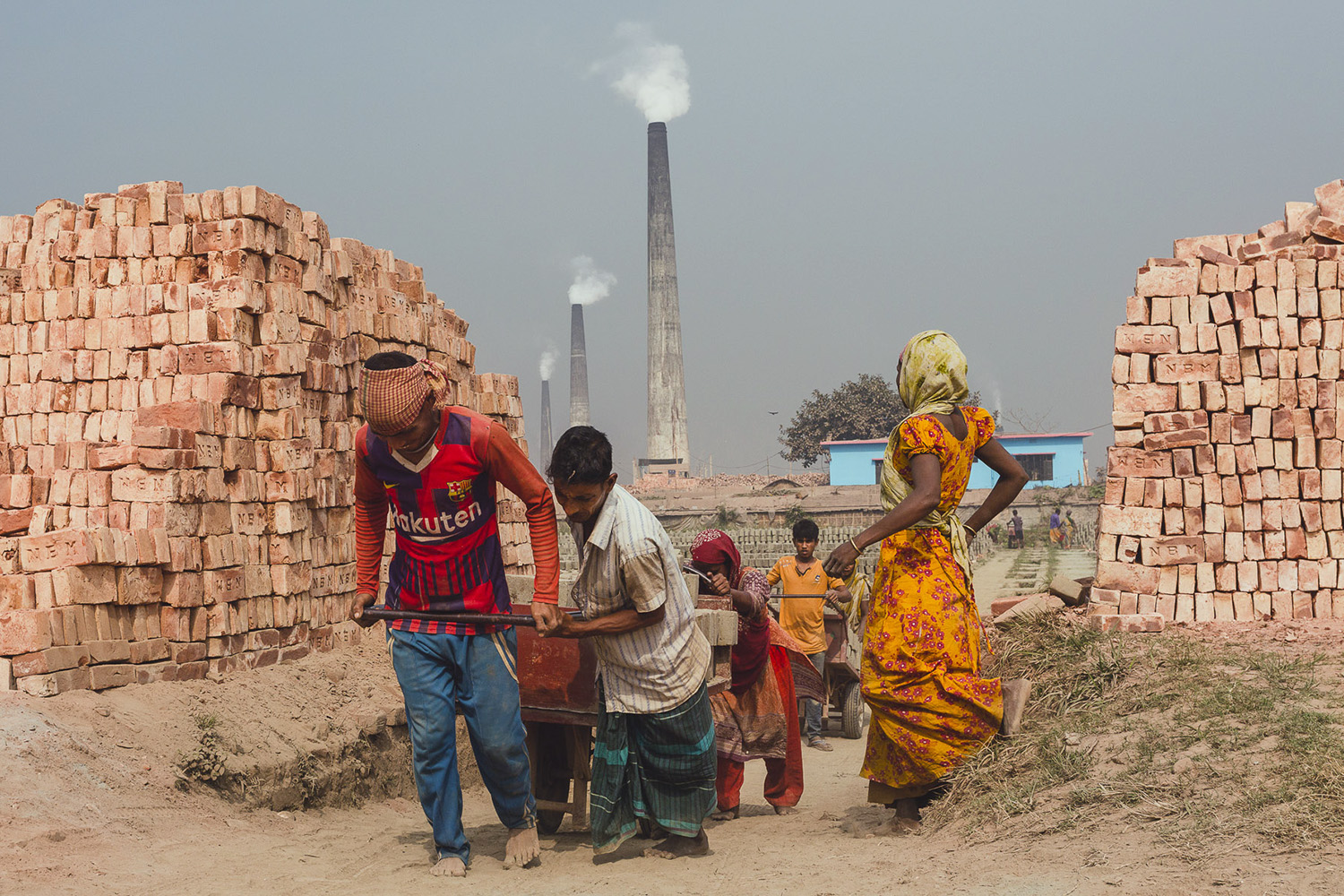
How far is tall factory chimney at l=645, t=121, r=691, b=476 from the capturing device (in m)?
48.3

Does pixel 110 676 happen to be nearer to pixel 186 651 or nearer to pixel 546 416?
pixel 186 651

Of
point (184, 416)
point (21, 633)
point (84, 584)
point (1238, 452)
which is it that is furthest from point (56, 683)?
point (1238, 452)

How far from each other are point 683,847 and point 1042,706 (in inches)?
79.1

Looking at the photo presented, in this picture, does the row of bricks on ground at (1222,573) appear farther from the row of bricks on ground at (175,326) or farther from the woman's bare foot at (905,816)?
the row of bricks on ground at (175,326)

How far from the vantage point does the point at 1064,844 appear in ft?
12.1

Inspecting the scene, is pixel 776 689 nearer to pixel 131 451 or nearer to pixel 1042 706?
pixel 1042 706

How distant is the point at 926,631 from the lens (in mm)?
4438

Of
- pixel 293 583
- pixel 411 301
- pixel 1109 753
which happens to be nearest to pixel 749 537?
pixel 411 301

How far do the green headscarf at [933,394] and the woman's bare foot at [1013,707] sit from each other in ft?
1.60

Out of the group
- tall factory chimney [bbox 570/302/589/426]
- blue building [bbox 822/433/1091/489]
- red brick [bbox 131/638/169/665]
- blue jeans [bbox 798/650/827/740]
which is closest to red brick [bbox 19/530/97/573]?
red brick [bbox 131/638/169/665]

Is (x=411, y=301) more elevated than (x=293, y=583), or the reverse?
(x=411, y=301)

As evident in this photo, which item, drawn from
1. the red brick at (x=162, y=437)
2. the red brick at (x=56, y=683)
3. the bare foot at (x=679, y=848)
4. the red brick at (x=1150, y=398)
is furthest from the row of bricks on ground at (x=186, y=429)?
the red brick at (x=1150, y=398)

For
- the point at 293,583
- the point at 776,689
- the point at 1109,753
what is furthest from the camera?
the point at 293,583

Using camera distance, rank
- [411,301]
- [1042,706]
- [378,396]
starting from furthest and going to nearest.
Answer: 1. [411,301]
2. [1042,706]
3. [378,396]
